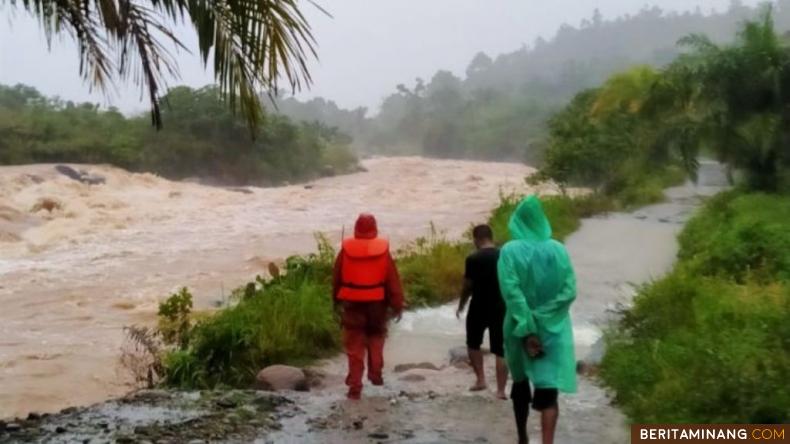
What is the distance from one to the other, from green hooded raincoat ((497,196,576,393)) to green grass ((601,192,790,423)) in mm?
935

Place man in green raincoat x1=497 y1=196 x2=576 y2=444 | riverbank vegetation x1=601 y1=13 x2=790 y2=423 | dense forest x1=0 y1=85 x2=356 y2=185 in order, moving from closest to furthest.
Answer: man in green raincoat x1=497 y1=196 x2=576 y2=444, riverbank vegetation x1=601 y1=13 x2=790 y2=423, dense forest x1=0 y1=85 x2=356 y2=185

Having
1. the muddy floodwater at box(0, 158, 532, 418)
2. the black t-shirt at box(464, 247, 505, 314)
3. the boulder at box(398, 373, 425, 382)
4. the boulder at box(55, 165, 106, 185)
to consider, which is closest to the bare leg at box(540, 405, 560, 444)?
the black t-shirt at box(464, 247, 505, 314)

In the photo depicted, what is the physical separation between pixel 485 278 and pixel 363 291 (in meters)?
0.82

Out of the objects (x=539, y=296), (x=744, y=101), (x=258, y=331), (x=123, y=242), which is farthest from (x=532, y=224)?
(x=123, y=242)

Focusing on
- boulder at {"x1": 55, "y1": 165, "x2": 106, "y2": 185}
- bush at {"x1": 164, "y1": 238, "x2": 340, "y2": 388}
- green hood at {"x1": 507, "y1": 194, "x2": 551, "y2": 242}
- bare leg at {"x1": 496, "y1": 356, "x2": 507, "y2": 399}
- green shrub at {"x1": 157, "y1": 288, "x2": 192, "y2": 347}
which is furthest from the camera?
boulder at {"x1": 55, "y1": 165, "x2": 106, "y2": 185}

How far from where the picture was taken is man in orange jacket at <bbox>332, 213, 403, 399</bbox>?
22.9ft

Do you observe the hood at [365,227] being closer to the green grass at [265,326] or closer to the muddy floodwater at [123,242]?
the green grass at [265,326]

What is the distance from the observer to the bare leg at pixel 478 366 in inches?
290

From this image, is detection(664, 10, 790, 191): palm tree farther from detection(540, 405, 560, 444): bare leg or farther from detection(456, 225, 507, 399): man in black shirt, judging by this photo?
detection(540, 405, 560, 444): bare leg

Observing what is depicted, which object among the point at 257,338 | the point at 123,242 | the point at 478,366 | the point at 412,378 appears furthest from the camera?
the point at 123,242

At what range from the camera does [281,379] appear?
28.0 ft

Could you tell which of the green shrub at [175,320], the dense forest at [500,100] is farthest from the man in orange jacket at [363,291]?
the dense forest at [500,100]

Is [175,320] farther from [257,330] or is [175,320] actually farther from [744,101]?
[744,101]

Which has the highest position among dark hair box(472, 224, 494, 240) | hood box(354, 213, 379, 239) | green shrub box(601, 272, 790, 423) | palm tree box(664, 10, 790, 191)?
palm tree box(664, 10, 790, 191)
